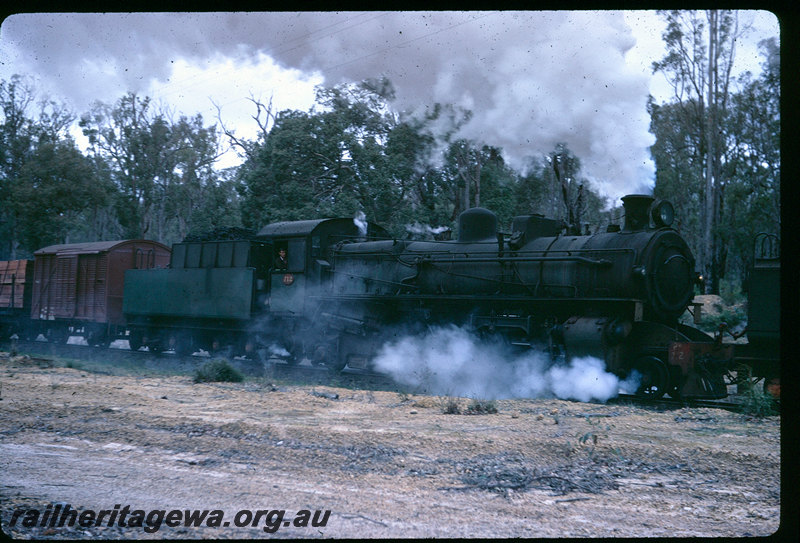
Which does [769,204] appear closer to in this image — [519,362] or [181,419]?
[519,362]

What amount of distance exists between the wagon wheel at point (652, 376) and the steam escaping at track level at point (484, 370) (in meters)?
0.20

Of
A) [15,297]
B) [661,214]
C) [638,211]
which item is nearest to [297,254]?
[638,211]

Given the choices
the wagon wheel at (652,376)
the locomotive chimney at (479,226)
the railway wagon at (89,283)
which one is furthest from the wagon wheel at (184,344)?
the wagon wheel at (652,376)

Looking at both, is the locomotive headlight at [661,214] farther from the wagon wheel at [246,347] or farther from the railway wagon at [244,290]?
the wagon wheel at [246,347]

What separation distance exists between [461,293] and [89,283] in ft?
47.4

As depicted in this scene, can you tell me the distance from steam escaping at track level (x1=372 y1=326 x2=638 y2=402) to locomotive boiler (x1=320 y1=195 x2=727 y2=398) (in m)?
0.26

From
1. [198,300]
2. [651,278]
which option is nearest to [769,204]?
[651,278]

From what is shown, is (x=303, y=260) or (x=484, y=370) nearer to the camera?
(x=484, y=370)

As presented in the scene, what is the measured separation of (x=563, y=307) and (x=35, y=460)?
8.70 m

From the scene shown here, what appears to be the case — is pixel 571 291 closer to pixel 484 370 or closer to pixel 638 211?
pixel 638 211

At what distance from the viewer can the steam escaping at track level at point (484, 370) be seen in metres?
11.0

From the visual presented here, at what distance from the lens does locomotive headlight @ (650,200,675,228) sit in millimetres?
11383

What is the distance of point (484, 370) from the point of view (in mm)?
12320

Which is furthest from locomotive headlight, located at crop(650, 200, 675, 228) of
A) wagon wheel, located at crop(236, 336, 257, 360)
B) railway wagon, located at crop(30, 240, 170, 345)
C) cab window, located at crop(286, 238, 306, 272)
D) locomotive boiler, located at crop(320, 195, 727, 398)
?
railway wagon, located at crop(30, 240, 170, 345)
